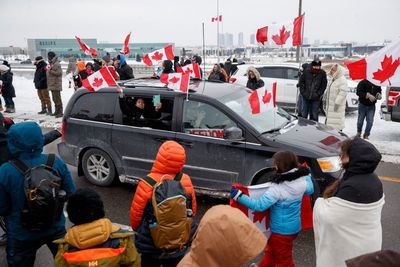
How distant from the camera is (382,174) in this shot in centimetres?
656

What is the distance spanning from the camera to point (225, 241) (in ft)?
5.77

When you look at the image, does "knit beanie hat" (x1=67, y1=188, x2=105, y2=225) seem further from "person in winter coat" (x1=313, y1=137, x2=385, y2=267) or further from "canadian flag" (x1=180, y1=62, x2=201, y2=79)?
"canadian flag" (x1=180, y1=62, x2=201, y2=79)

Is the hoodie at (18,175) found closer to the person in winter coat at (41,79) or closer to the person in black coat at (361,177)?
the person in black coat at (361,177)

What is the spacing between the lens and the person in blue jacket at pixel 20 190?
9.50 feet

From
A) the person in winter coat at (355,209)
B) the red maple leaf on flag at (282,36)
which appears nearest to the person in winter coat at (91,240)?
the person in winter coat at (355,209)

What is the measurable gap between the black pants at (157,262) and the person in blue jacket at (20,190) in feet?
2.62

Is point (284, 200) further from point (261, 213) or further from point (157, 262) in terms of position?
point (157, 262)

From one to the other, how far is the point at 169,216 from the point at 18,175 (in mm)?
1243

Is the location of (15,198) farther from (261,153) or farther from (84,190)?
(261,153)

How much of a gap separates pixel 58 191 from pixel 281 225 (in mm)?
1934

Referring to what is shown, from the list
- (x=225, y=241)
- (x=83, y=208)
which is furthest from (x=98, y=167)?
(x=225, y=241)

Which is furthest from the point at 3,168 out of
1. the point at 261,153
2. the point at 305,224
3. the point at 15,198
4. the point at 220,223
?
the point at 261,153

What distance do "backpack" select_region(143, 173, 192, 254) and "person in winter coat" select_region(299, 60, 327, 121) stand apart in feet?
22.6

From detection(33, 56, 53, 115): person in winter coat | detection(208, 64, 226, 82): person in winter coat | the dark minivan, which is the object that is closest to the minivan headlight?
the dark minivan
